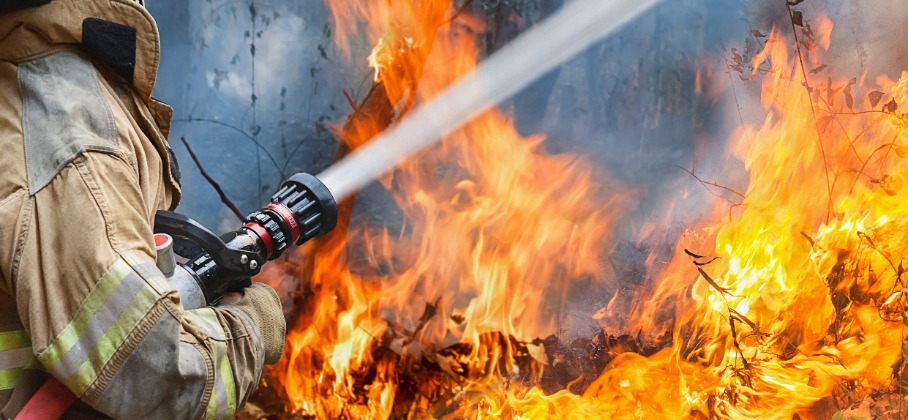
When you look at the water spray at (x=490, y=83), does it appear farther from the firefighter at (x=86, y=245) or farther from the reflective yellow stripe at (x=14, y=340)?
the reflective yellow stripe at (x=14, y=340)

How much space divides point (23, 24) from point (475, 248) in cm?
300

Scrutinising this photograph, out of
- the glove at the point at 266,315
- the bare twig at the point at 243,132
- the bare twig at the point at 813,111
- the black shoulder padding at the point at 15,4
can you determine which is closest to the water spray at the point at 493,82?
the bare twig at the point at 243,132

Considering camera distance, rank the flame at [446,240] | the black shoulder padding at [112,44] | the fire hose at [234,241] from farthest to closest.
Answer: the flame at [446,240]
the fire hose at [234,241]
the black shoulder padding at [112,44]

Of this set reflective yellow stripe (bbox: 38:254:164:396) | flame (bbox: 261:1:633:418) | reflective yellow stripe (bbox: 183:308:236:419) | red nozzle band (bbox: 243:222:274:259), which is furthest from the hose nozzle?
flame (bbox: 261:1:633:418)

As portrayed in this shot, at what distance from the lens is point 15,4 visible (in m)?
1.83

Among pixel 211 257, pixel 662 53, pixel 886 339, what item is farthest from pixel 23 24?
pixel 886 339

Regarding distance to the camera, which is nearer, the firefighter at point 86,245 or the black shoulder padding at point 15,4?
the firefighter at point 86,245

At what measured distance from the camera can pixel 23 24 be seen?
6.15 feet

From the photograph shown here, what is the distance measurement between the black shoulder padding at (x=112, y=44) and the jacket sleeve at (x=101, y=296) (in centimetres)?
34

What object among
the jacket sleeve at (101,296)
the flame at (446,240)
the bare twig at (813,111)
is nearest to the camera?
the jacket sleeve at (101,296)

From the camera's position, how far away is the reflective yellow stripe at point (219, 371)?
1.99 metres

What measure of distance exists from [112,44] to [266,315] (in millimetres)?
951

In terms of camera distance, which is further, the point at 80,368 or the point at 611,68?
the point at 611,68

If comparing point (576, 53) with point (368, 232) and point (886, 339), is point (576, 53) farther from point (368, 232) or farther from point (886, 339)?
point (886, 339)
